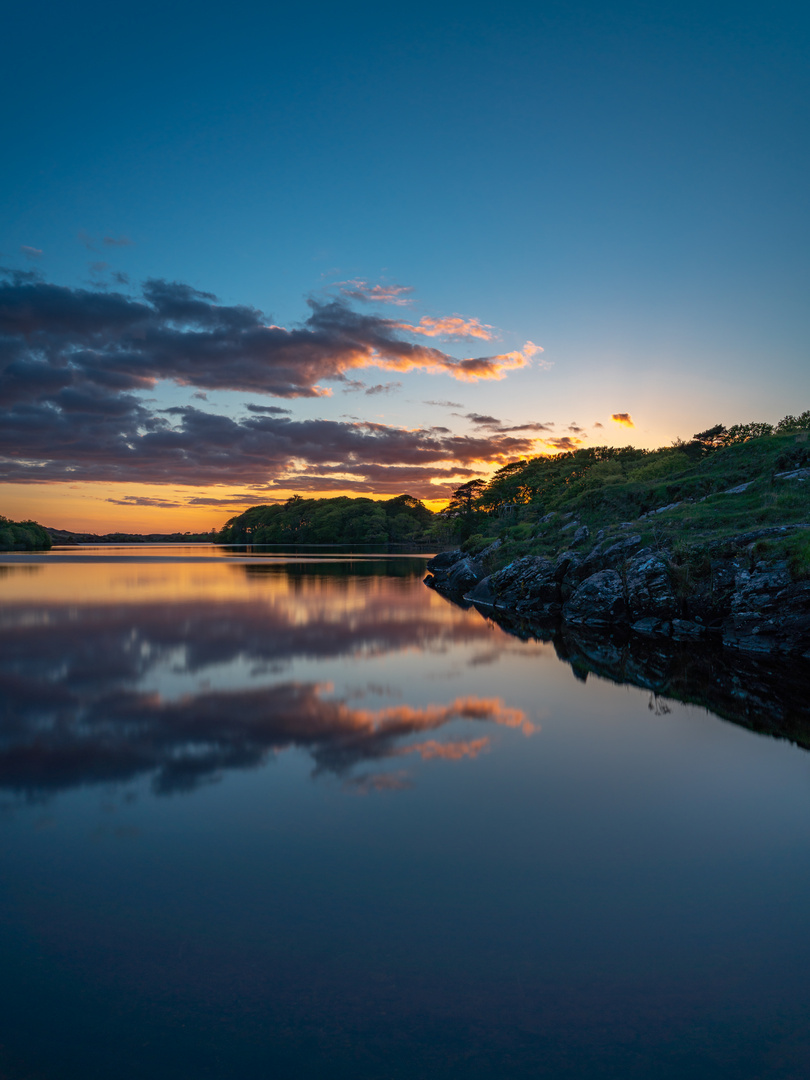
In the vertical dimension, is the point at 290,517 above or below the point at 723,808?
above

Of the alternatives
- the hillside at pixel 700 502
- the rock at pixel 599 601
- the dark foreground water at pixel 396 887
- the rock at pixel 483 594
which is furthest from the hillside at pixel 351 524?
the dark foreground water at pixel 396 887

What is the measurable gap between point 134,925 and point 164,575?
43.6 metres

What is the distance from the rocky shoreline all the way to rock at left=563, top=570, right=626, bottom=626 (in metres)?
0.04

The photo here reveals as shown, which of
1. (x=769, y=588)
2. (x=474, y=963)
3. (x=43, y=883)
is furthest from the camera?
(x=769, y=588)

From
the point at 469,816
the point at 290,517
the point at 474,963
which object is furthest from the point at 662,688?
the point at 290,517

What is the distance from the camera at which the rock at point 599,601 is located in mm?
21422

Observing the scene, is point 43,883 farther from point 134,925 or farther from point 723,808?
point 723,808

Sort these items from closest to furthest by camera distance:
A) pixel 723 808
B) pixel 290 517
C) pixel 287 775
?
pixel 723 808, pixel 287 775, pixel 290 517

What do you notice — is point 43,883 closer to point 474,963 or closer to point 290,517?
point 474,963

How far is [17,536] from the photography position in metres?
104

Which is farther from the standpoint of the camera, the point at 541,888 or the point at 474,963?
the point at 541,888

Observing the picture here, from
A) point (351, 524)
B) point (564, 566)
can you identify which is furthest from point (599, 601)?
point (351, 524)

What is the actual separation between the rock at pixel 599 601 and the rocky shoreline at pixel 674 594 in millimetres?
39

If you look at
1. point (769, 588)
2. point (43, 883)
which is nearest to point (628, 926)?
point (43, 883)
